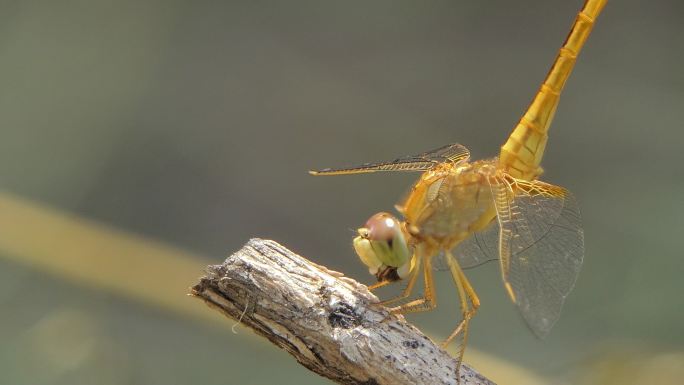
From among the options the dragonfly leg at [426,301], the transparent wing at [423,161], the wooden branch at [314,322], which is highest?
the transparent wing at [423,161]

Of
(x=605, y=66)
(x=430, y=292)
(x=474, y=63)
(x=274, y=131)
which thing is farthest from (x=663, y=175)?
(x=430, y=292)

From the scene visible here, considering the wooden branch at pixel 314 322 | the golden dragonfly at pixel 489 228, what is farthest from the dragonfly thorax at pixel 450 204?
the wooden branch at pixel 314 322

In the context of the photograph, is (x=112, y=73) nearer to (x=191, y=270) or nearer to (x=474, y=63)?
(x=191, y=270)

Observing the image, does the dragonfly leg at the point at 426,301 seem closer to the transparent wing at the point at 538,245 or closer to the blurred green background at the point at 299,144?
the transparent wing at the point at 538,245

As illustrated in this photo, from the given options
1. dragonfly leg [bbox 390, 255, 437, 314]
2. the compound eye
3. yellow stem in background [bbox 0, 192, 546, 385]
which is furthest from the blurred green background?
the compound eye

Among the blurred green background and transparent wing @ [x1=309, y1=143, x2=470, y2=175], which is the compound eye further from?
the blurred green background

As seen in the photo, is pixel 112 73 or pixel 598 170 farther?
pixel 112 73
